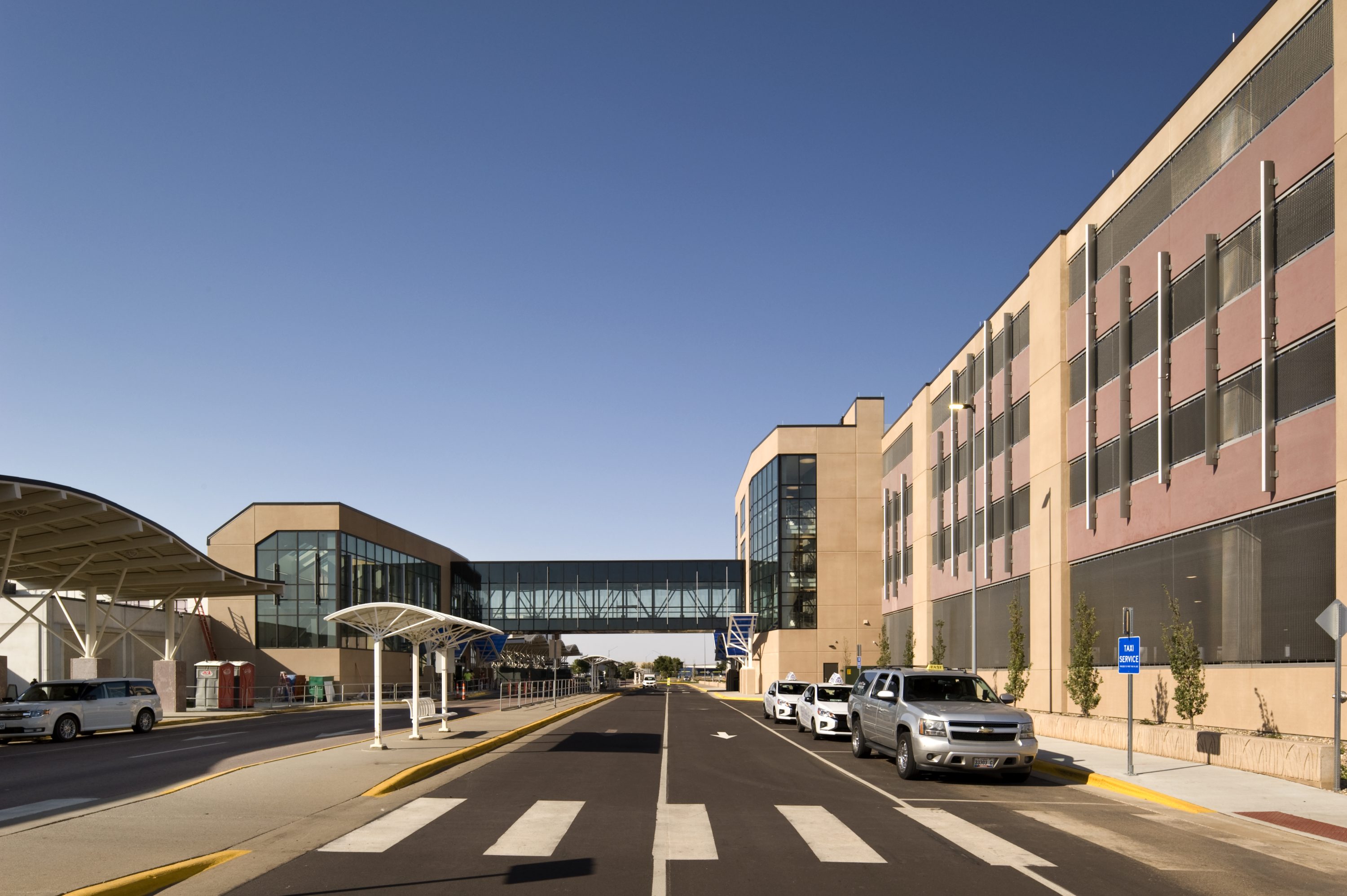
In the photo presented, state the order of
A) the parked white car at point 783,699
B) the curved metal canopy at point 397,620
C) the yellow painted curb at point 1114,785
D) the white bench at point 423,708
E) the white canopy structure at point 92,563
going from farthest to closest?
the parked white car at point 783,699 < the white canopy structure at point 92,563 < the white bench at point 423,708 < the curved metal canopy at point 397,620 < the yellow painted curb at point 1114,785

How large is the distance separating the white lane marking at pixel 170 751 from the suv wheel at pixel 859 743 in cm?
1409

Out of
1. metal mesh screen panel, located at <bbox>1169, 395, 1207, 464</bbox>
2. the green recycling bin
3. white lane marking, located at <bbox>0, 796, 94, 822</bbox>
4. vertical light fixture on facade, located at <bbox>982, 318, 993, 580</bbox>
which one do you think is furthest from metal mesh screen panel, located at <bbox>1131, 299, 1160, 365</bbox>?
the green recycling bin

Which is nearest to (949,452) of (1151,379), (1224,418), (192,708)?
(1151,379)

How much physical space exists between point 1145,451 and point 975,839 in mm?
20837

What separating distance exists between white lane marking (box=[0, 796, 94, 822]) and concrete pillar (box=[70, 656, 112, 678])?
3010cm

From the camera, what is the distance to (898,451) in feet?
219

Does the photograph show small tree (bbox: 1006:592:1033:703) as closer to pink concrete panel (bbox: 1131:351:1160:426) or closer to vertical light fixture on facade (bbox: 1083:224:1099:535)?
vertical light fixture on facade (bbox: 1083:224:1099:535)

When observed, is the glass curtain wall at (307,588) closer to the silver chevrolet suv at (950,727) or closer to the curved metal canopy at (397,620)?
the curved metal canopy at (397,620)

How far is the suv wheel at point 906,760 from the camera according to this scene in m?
19.3

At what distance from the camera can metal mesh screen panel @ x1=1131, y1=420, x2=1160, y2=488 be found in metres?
30.5

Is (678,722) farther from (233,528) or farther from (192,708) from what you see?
(233,528)

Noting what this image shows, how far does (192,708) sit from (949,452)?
35.9m

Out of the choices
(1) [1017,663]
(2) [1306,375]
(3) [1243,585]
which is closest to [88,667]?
(1) [1017,663]

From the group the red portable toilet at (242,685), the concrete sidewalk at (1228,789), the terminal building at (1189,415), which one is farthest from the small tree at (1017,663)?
the red portable toilet at (242,685)
